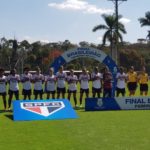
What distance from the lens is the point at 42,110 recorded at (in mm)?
16047

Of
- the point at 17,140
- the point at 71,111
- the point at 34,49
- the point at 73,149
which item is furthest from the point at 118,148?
the point at 34,49

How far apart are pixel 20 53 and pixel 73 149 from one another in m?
78.1

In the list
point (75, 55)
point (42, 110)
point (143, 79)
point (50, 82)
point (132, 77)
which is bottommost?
point (42, 110)

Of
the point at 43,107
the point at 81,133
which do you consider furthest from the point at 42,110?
the point at 81,133

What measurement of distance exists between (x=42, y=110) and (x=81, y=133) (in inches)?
160

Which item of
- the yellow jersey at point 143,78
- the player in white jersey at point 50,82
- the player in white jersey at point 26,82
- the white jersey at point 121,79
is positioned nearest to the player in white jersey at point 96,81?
the white jersey at point 121,79

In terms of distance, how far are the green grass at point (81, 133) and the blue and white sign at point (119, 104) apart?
86.9 inches

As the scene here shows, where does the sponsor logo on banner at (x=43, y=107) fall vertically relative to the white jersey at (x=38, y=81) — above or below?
below

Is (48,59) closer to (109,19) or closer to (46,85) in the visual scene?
(109,19)

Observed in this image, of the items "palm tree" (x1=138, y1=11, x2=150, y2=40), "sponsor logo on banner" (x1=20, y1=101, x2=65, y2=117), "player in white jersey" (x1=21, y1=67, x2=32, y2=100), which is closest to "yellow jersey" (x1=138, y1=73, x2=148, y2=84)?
"player in white jersey" (x1=21, y1=67, x2=32, y2=100)

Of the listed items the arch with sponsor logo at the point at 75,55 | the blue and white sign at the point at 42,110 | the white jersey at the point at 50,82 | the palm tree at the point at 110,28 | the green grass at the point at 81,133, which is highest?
the palm tree at the point at 110,28

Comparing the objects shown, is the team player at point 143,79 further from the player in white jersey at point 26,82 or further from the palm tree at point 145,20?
the palm tree at point 145,20

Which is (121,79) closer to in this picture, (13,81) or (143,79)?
(143,79)

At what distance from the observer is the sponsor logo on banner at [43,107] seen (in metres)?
15.9
